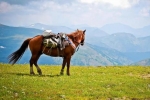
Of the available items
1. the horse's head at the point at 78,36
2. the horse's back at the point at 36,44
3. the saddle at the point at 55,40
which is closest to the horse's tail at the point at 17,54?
the horse's back at the point at 36,44

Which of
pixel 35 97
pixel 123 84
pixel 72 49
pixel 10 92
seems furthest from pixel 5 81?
pixel 123 84

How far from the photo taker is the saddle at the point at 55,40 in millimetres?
19609

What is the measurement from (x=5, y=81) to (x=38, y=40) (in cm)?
541

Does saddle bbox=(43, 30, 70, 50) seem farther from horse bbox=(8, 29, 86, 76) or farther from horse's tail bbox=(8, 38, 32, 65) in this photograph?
horse's tail bbox=(8, 38, 32, 65)

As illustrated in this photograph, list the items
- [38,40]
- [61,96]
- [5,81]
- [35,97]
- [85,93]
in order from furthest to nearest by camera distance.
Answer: [38,40] → [5,81] → [85,93] → [61,96] → [35,97]

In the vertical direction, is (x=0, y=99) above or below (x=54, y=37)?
below

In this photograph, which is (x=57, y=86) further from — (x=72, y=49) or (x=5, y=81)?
(x=72, y=49)

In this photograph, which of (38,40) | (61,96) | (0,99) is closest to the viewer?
(0,99)

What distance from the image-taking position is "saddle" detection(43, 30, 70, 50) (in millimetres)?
19609

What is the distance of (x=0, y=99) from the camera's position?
37.4 feet

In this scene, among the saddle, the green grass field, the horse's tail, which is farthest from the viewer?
the horse's tail

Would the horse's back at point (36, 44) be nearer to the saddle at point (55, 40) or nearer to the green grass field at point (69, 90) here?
the saddle at point (55, 40)

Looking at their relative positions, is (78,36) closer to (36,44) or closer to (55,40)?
(55,40)

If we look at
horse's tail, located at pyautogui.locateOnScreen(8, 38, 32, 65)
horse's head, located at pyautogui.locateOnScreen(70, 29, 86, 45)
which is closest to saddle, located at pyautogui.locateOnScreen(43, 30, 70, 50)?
horse's head, located at pyautogui.locateOnScreen(70, 29, 86, 45)
